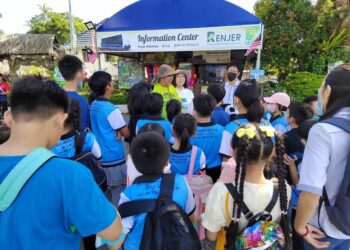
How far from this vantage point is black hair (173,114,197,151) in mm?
2285

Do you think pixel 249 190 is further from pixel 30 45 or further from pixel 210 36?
pixel 30 45

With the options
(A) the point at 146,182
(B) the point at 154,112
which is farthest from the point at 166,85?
(A) the point at 146,182

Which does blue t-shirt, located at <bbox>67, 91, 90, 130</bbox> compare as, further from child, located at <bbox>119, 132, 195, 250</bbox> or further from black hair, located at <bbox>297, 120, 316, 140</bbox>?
black hair, located at <bbox>297, 120, 316, 140</bbox>

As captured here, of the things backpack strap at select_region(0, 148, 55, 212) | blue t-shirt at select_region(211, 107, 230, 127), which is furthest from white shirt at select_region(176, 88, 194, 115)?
backpack strap at select_region(0, 148, 55, 212)

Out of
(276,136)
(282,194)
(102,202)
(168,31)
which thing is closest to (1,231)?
(102,202)

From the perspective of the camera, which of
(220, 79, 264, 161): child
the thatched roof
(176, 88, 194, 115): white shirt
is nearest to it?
(220, 79, 264, 161): child

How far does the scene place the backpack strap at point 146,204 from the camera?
1493 mm

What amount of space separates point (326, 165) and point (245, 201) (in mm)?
454

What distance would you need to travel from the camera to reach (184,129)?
7.50ft

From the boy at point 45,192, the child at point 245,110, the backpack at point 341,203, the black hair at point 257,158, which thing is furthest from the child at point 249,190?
the child at point 245,110

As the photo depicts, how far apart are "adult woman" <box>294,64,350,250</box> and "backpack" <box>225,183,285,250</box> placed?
5.0 inches

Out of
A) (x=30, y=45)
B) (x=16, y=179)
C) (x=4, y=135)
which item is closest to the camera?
(x=16, y=179)

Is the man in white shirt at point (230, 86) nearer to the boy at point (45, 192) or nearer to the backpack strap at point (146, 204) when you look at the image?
the backpack strap at point (146, 204)

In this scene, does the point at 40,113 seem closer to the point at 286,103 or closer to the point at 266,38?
the point at 286,103
